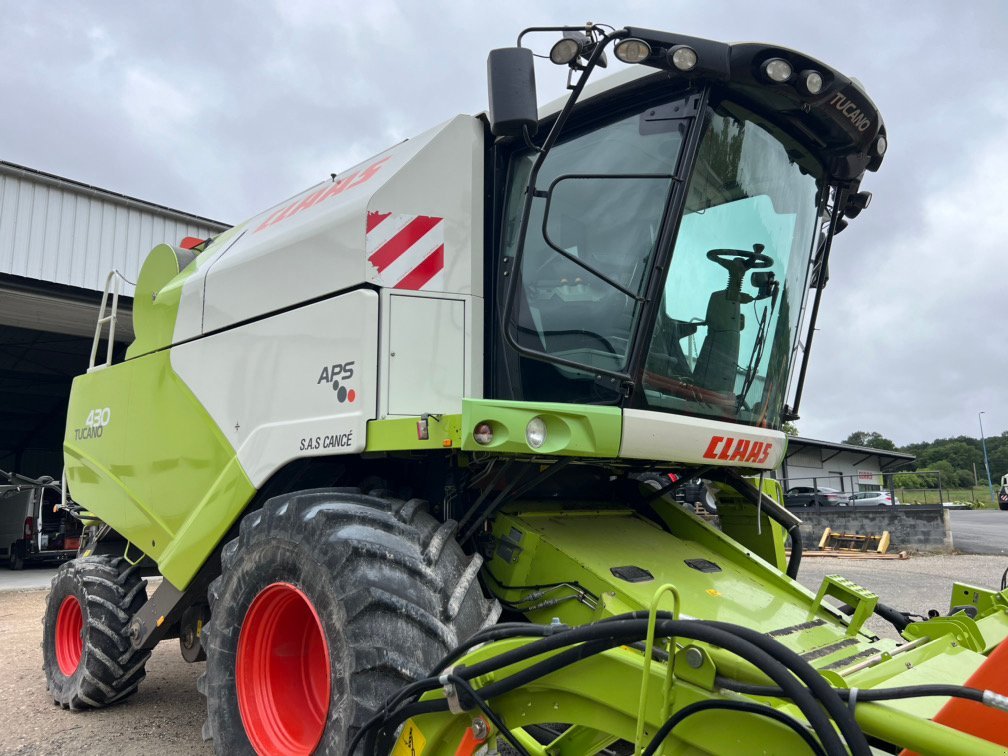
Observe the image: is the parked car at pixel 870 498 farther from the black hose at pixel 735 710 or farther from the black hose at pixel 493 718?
the black hose at pixel 735 710

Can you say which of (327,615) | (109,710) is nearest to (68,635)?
(109,710)

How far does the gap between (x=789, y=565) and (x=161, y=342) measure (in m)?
3.91

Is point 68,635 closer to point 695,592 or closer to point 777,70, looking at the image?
point 695,592

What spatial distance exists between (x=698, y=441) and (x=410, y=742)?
5.19 ft

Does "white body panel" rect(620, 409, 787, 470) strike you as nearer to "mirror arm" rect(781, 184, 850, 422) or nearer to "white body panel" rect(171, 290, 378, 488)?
"mirror arm" rect(781, 184, 850, 422)

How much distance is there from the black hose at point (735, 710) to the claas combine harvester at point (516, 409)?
223mm

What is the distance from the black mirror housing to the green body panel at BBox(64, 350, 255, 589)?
6.58ft

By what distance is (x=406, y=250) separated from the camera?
341 centimetres

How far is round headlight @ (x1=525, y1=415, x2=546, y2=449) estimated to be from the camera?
274 centimetres

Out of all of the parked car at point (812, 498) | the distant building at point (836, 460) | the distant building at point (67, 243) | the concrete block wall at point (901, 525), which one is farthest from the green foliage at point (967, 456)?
the distant building at point (67, 243)

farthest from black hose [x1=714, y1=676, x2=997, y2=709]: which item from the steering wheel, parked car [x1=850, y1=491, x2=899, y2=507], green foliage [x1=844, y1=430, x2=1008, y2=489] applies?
green foliage [x1=844, y1=430, x2=1008, y2=489]

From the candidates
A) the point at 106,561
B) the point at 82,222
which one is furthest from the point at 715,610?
the point at 82,222

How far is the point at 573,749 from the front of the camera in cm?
227

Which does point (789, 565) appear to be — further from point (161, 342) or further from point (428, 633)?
point (161, 342)
